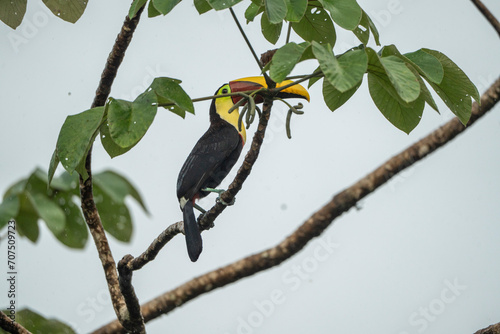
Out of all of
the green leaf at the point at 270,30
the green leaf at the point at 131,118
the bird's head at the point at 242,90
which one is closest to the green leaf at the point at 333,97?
the bird's head at the point at 242,90

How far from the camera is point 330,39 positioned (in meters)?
2.25

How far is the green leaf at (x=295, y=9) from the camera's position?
1.64 m

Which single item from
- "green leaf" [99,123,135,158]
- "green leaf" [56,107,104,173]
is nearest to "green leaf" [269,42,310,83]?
"green leaf" [56,107,104,173]

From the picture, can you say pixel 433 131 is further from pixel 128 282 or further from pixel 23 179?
pixel 23 179

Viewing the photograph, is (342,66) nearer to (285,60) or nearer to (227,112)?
(285,60)

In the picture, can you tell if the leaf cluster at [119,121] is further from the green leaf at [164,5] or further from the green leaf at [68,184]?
the green leaf at [68,184]

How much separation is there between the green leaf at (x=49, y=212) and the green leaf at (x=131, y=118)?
101 centimetres

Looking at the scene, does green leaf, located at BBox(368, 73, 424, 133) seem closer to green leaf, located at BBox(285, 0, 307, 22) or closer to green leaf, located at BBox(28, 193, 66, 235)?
green leaf, located at BBox(285, 0, 307, 22)

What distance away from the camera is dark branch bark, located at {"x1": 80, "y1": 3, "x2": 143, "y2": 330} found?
239 cm

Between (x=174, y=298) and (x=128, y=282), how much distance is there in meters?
0.48

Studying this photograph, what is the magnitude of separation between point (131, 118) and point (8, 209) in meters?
1.23

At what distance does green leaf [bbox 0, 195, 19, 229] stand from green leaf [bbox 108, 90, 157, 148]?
3.60 ft

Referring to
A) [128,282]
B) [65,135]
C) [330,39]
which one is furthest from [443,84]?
[128,282]

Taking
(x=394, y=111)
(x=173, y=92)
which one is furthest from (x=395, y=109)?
(x=173, y=92)
